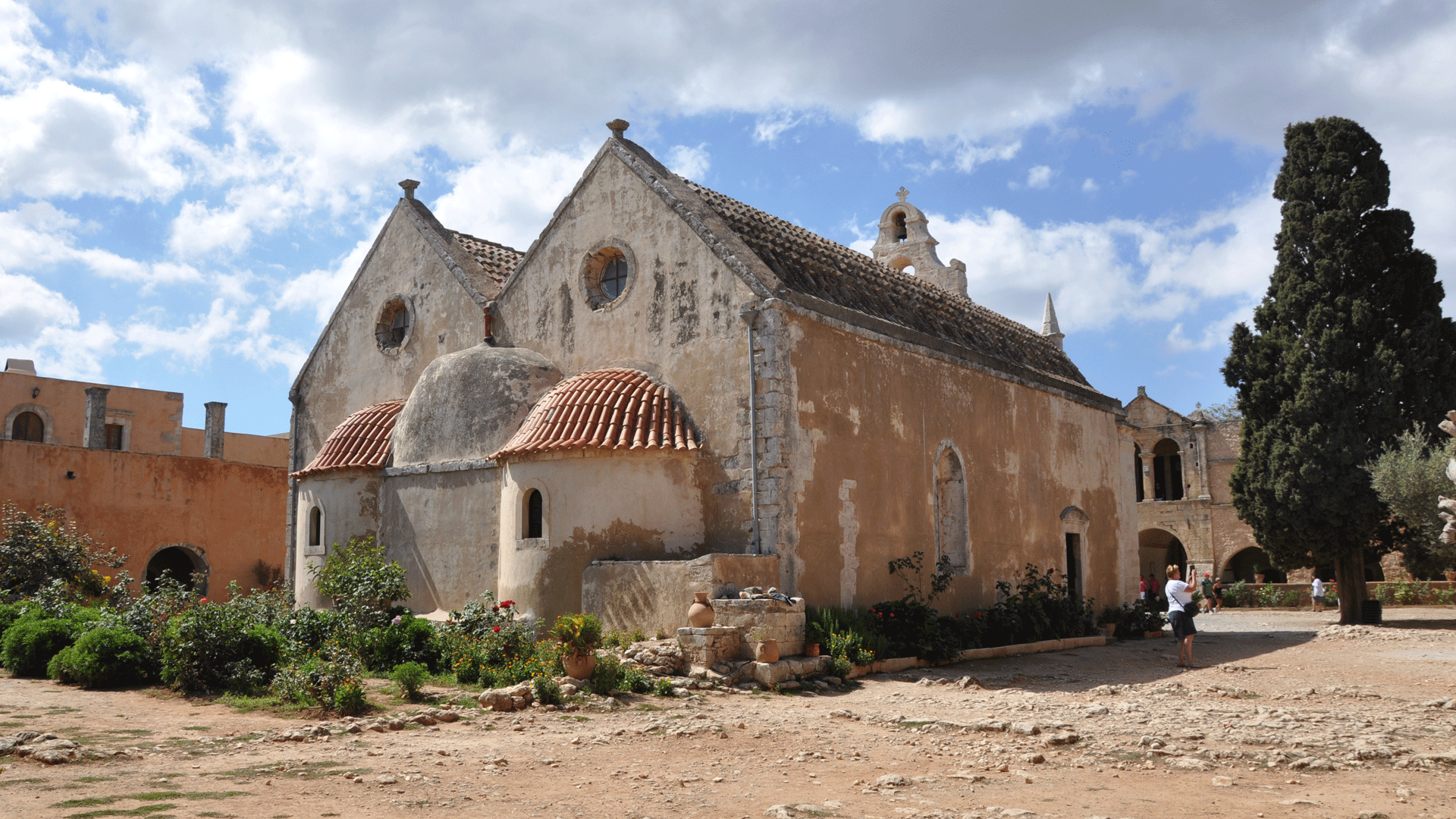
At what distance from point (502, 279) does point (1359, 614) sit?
1939cm

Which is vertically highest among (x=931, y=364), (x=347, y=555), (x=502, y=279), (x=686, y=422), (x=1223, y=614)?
(x=502, y=279)

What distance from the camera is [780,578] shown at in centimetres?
1347

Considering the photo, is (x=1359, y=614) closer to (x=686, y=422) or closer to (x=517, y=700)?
(x=686, y=422)

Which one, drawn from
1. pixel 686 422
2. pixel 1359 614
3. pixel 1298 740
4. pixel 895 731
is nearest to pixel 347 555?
pixel 686 422

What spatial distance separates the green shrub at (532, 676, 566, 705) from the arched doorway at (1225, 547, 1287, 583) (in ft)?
107

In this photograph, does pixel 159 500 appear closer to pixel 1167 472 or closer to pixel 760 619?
pixel 760 619

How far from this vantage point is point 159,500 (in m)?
25.5

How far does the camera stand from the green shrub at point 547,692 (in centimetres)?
1039

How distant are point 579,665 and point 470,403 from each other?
5803 millimetres

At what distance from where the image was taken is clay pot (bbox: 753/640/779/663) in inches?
469

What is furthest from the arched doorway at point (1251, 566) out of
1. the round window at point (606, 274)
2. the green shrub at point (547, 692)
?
the green shrub at point (547, 692)

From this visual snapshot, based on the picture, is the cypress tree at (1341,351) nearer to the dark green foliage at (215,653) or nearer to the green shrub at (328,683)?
the green shrub at (328,683)

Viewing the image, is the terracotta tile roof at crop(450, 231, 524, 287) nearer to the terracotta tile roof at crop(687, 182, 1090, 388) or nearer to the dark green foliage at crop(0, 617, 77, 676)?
the terracotta tile roof at crop(687, 182, 1090, 388)

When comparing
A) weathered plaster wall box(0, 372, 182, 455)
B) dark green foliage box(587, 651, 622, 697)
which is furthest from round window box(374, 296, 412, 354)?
weathered plaster wall box(0, 372, 182, 455)
